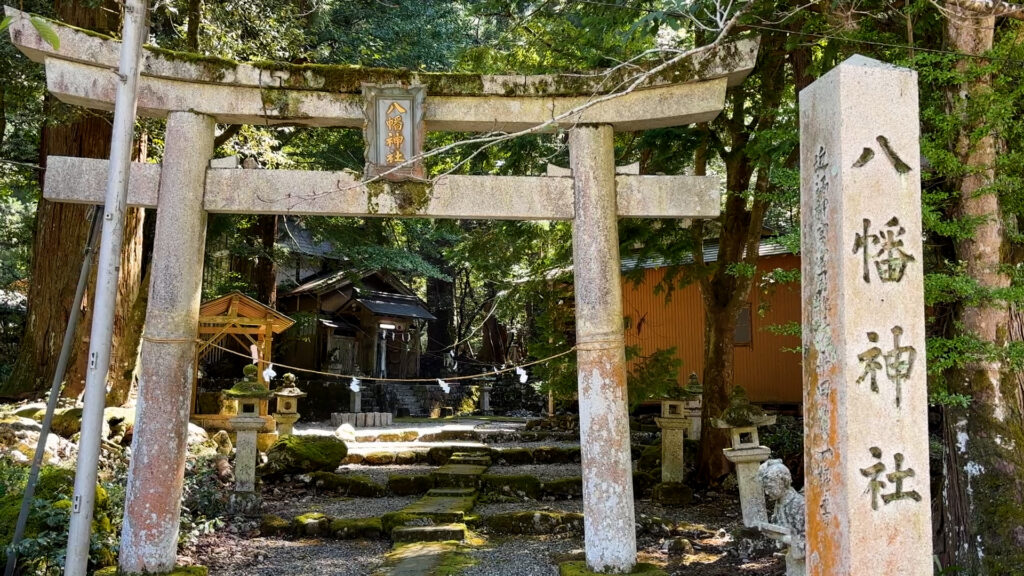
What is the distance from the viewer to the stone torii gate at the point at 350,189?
6148mm

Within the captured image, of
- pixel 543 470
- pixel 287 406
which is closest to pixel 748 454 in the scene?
pixel 543 470

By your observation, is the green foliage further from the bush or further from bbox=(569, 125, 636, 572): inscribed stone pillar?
bbox=(569, 125, 636, 572): inscribed stone pillar

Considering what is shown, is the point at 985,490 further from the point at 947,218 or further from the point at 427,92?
the point at 427,92

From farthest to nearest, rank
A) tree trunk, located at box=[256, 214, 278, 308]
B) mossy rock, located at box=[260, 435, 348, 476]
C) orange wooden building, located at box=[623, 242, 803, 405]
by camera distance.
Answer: tree trunk, located at box=[256, 214, 278, 308] < orange wooden building, located at box=[623, 242, 803, 405] < mossy rock, located at box=[260, 435, 348, 476]

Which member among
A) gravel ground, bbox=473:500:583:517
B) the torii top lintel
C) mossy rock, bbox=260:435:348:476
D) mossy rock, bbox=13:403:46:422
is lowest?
gravel ground, bbox=473:500:583:517

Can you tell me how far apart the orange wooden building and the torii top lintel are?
28.9ft

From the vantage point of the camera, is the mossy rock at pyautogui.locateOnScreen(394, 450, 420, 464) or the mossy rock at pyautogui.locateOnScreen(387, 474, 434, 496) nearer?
the mossy rock at pyautogui.locateOnScreen(387, 474, 434, 496)

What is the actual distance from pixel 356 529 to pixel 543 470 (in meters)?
5.37

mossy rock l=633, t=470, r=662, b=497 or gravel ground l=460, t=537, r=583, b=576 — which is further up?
mossy rock l=633, t=470, r=662, b=497

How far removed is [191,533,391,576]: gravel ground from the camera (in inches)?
290

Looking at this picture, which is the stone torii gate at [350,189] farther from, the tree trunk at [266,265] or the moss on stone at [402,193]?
the tree trunk at [266,265]

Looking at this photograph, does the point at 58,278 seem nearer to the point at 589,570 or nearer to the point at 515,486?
the point at 515,486

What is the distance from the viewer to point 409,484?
11.8 meters

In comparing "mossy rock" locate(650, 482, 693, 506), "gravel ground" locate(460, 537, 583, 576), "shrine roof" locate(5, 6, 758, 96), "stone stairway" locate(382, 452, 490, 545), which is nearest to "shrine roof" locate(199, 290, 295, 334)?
"stone stairway" locate(382, 452, 490, 545)
